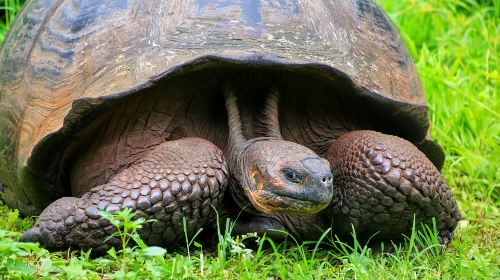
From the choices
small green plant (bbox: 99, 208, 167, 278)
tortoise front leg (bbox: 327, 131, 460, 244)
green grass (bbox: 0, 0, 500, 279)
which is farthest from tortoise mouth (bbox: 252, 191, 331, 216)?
small green plant (bbox: 99, 208, 167, 278)

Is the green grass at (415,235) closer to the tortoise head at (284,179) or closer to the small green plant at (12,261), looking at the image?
the small green plant at (12,261)

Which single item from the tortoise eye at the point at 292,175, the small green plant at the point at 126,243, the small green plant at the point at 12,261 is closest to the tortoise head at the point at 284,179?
the tortoise eye at the point at 292,175

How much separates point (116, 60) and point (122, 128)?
1.14 feet

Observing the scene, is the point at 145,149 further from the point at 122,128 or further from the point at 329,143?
the point at 329,143

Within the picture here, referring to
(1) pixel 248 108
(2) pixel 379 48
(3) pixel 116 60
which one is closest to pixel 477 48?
(2) pixel 379 48

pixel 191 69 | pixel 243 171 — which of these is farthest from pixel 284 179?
pixel 191 69

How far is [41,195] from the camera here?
4.61m

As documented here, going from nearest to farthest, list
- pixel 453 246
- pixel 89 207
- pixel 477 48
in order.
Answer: pixel 89 207 < pixel 453 246 < pixel 477 48

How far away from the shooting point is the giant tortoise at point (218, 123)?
3.87 m

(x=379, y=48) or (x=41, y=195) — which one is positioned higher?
(x=379, y=48)

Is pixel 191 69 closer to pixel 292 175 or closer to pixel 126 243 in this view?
pixel 292 175

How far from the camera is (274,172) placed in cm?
383

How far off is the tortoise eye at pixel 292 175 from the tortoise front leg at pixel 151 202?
0.33 m

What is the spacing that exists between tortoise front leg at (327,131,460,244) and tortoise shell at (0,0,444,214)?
0.26 m
